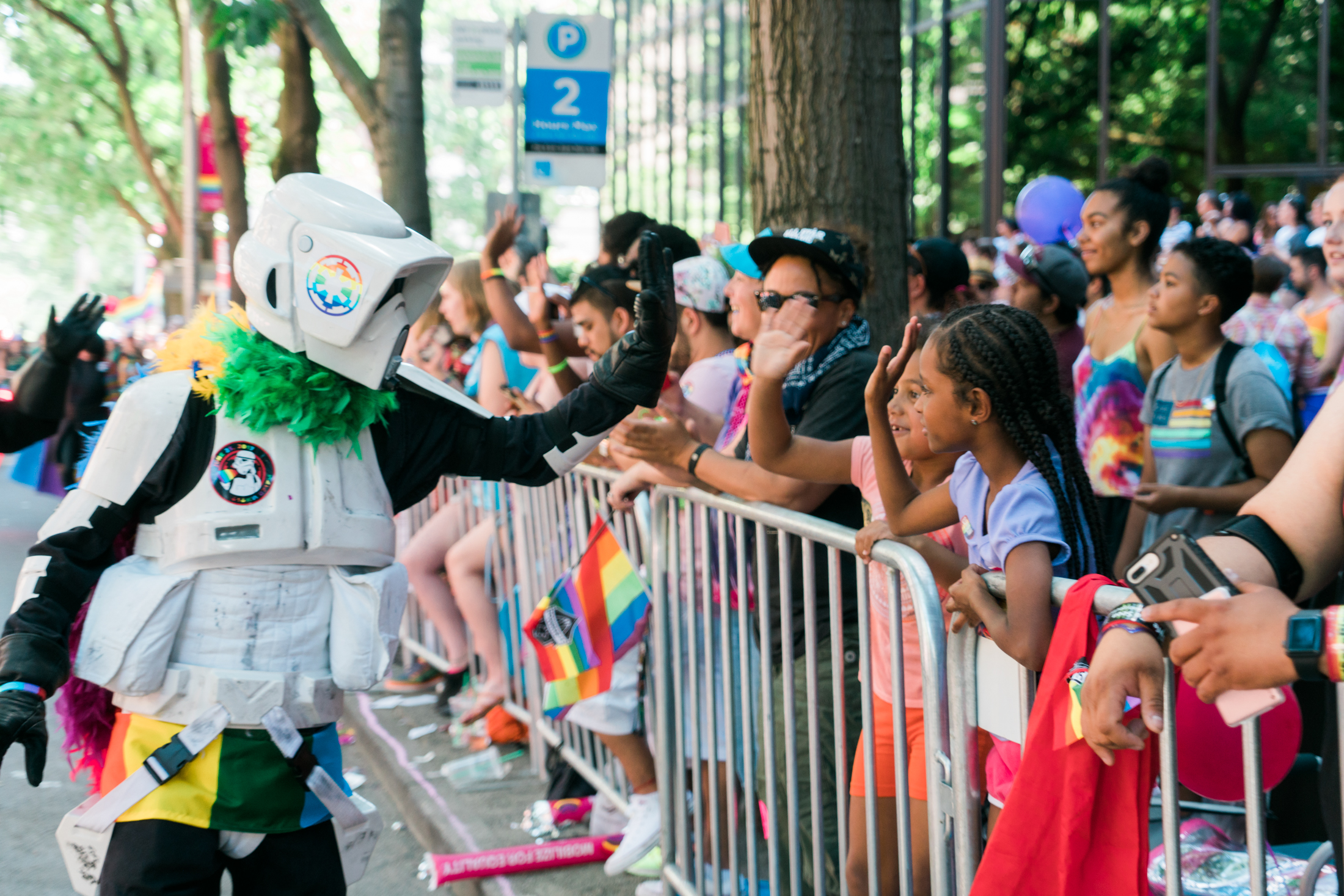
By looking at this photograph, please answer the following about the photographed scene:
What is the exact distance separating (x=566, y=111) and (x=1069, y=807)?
6.57 meters

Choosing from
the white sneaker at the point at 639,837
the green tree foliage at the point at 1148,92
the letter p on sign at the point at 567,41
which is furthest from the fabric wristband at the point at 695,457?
the green tree foliage at the point at 1148,92

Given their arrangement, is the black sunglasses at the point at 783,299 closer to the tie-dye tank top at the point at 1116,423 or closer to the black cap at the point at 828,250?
the black cap at the point at 828,250

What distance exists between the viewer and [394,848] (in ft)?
15.4

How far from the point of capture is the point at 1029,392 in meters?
2.40

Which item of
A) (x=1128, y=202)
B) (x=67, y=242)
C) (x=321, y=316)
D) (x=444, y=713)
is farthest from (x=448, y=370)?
(x=67, y=242)

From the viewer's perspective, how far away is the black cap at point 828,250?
333cm

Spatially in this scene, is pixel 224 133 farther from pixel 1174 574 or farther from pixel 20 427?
pixel 1174 574

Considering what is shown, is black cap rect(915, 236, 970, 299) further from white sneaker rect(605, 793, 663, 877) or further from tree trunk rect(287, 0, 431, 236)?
tree trunk rect(287, 0, 431, 236)

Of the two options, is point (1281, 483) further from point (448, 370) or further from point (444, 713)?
point (448, 370)

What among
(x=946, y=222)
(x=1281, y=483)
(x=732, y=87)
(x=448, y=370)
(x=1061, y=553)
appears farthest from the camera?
(x=732, y=87)

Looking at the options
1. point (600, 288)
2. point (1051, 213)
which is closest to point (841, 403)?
point (600, 288)

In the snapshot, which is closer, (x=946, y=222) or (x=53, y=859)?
(x=53, y=859)

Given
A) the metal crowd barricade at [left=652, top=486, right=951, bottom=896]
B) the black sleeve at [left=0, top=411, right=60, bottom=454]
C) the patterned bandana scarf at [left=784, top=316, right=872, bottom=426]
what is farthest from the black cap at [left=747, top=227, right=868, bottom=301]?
the black sleeve at [left=0, top=411, right=60, bottom=454]

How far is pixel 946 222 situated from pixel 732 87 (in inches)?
273
